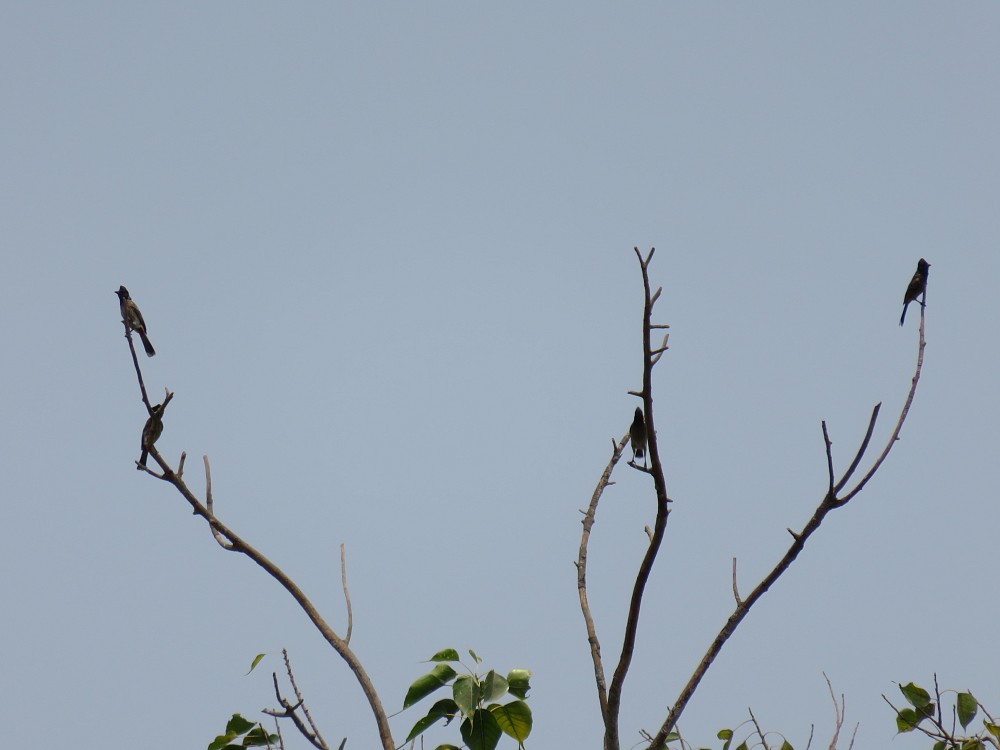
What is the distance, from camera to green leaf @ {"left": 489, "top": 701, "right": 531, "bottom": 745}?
12.8ft

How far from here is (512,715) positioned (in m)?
3.90

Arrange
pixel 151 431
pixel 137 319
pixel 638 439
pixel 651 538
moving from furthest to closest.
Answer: pixel 137 319, pixel 638 439, pixel 151 431, pixel 651 538

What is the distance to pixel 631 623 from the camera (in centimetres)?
383

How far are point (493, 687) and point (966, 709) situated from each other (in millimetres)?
2658

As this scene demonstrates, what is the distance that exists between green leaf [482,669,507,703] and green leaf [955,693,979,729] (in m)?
2.58

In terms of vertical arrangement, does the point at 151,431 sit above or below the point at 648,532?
above

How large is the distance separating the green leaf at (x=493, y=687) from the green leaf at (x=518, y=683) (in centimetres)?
5

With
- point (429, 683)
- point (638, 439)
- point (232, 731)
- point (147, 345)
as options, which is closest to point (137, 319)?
point (147, 345)

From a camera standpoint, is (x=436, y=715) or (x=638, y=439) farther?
(x=638, y=439)

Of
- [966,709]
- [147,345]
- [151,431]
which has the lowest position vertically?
[966,709]

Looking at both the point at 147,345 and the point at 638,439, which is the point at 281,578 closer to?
the point at 638,439

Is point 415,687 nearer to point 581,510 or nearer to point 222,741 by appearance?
point 222,741

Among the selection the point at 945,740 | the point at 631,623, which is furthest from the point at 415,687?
the point at 945,740

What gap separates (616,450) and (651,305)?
7.25ft
